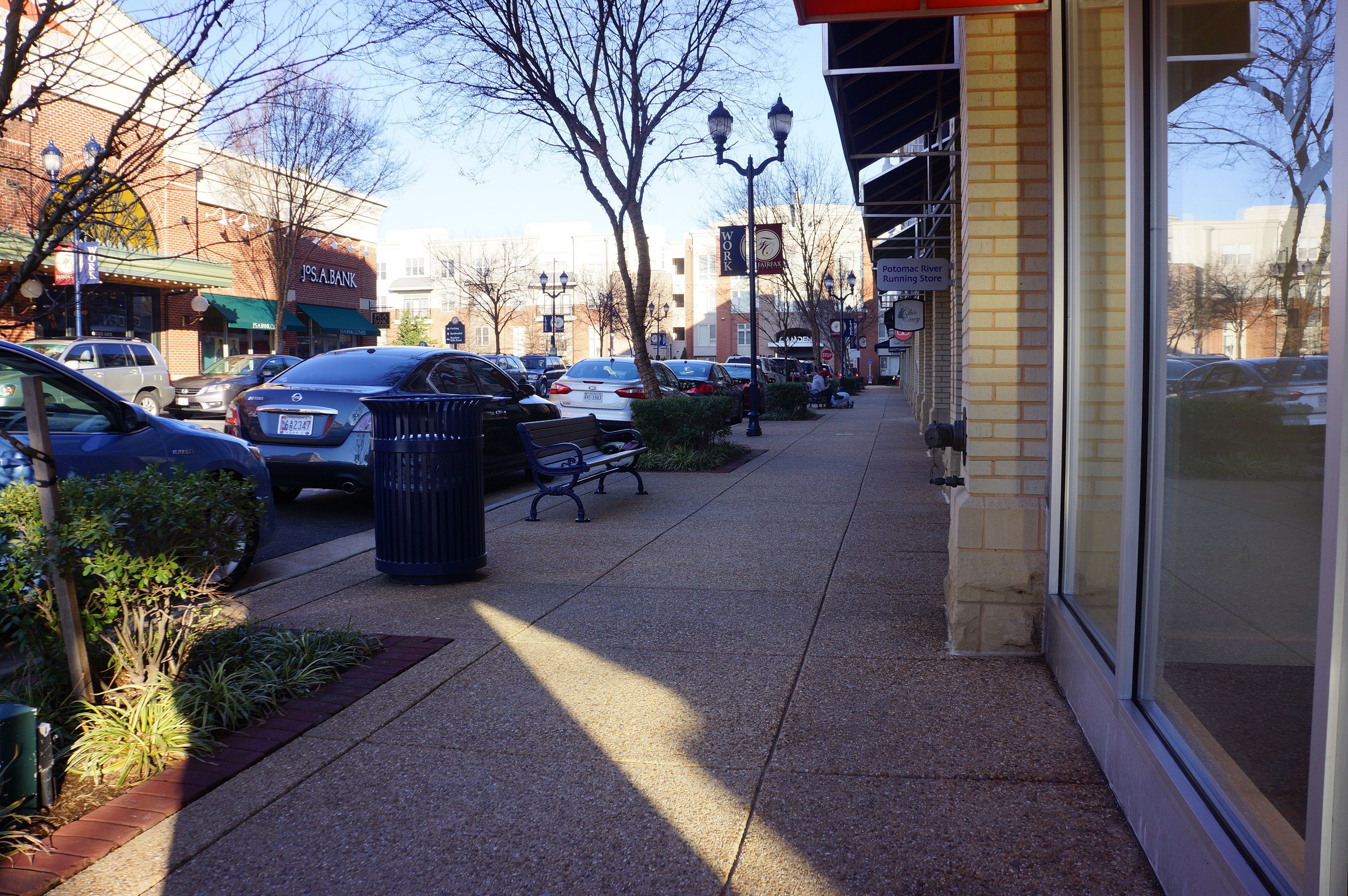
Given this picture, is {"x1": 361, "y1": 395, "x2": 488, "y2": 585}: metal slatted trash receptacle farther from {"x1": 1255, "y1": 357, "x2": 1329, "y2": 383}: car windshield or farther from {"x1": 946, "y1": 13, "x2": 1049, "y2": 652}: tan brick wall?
{"x1": 1255, "y1": 357, "x2": 1329, "y2": 383}: car windshield

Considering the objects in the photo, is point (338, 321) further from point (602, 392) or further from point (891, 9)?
point (891, 9)

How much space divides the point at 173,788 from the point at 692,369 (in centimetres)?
2166

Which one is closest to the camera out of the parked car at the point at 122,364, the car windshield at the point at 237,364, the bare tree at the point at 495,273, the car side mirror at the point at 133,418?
the car side mirror at the point at 133,418

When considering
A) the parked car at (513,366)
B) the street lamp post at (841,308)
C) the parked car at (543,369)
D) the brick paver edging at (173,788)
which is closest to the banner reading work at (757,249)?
the parked car at (513,366)

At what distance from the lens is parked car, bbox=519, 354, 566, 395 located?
36.0m

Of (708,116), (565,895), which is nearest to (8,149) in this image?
(708,116)

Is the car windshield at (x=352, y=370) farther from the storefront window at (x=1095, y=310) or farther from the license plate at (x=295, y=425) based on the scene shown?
the storefront window at (x=1095, y=310)

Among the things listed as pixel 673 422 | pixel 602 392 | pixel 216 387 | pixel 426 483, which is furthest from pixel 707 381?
pixel 426 483

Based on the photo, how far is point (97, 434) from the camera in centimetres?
612

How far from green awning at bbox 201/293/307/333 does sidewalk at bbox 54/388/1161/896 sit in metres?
29.3

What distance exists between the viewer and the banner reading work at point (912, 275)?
469 inches

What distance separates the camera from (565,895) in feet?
9.73

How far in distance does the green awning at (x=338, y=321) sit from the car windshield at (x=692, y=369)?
58.3 ft

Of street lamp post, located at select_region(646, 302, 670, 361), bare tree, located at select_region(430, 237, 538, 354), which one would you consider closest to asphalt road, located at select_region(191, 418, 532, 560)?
street lamp post, located at select_region(646, 302, 670, 361)
